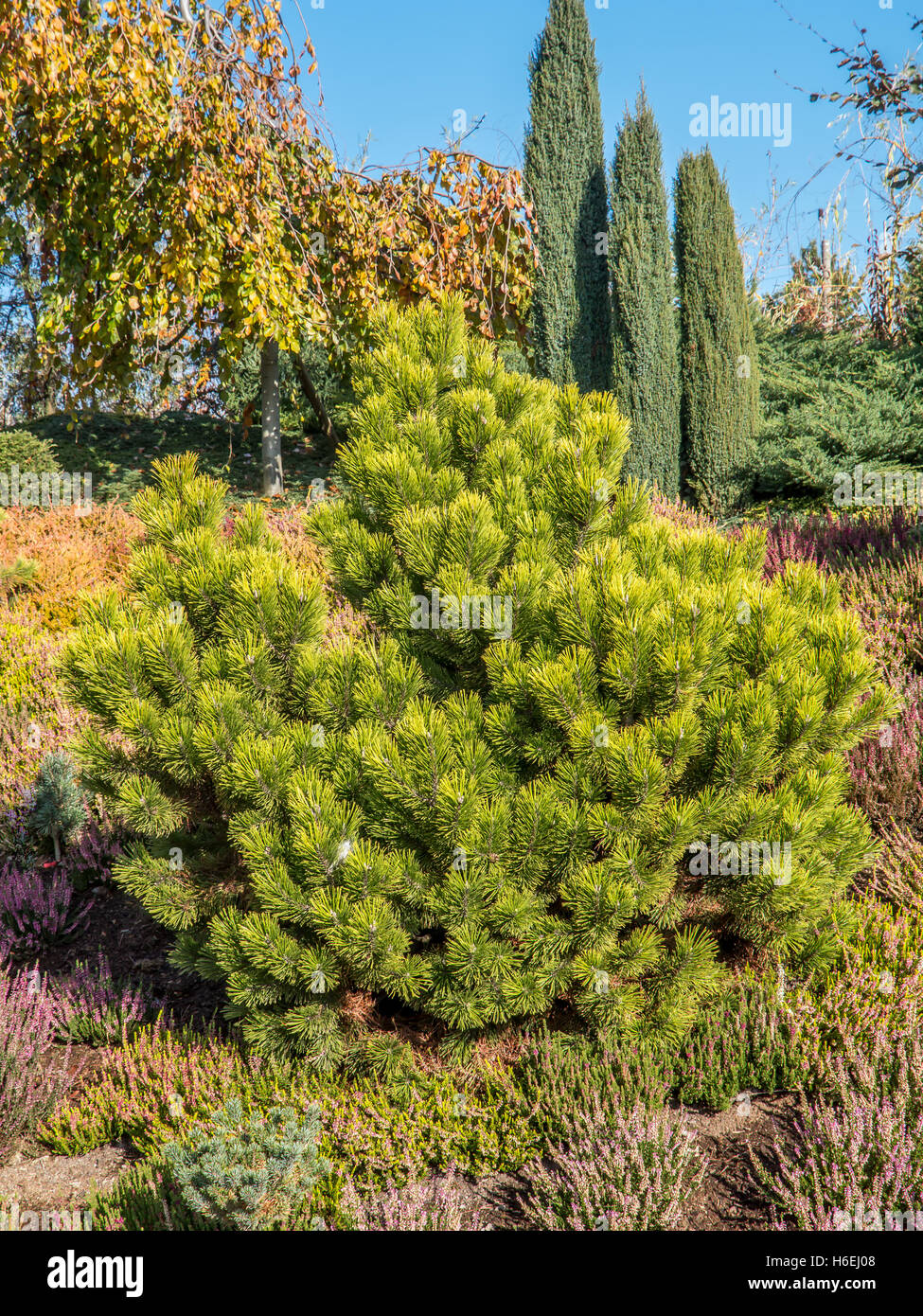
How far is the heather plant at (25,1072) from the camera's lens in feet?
10.2

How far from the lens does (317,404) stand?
535 inches

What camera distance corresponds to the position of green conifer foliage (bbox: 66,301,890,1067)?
8.97 feet

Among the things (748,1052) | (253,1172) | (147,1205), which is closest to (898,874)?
(748,1052)

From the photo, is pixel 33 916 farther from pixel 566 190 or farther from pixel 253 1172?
pixel 566 190

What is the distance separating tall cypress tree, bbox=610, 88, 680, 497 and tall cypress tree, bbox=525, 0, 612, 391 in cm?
56

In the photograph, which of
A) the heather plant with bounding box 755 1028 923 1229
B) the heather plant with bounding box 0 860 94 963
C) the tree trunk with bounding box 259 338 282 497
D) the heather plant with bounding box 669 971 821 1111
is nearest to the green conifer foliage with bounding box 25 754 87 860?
the heather plant with bounding box 0 860 94 963

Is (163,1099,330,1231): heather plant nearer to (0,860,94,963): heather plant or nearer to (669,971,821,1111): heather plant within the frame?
(669,971,821,1111): heather plant

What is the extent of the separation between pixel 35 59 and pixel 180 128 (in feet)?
4.41

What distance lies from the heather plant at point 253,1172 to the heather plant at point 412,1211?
15 cm

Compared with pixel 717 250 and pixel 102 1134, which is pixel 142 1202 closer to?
pixel 102 1134

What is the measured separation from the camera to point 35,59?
785 cm

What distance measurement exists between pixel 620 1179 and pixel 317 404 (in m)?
12.7

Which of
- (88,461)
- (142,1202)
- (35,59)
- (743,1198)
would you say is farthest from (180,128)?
(743,1198)

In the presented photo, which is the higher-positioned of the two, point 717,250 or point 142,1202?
point 717,250
